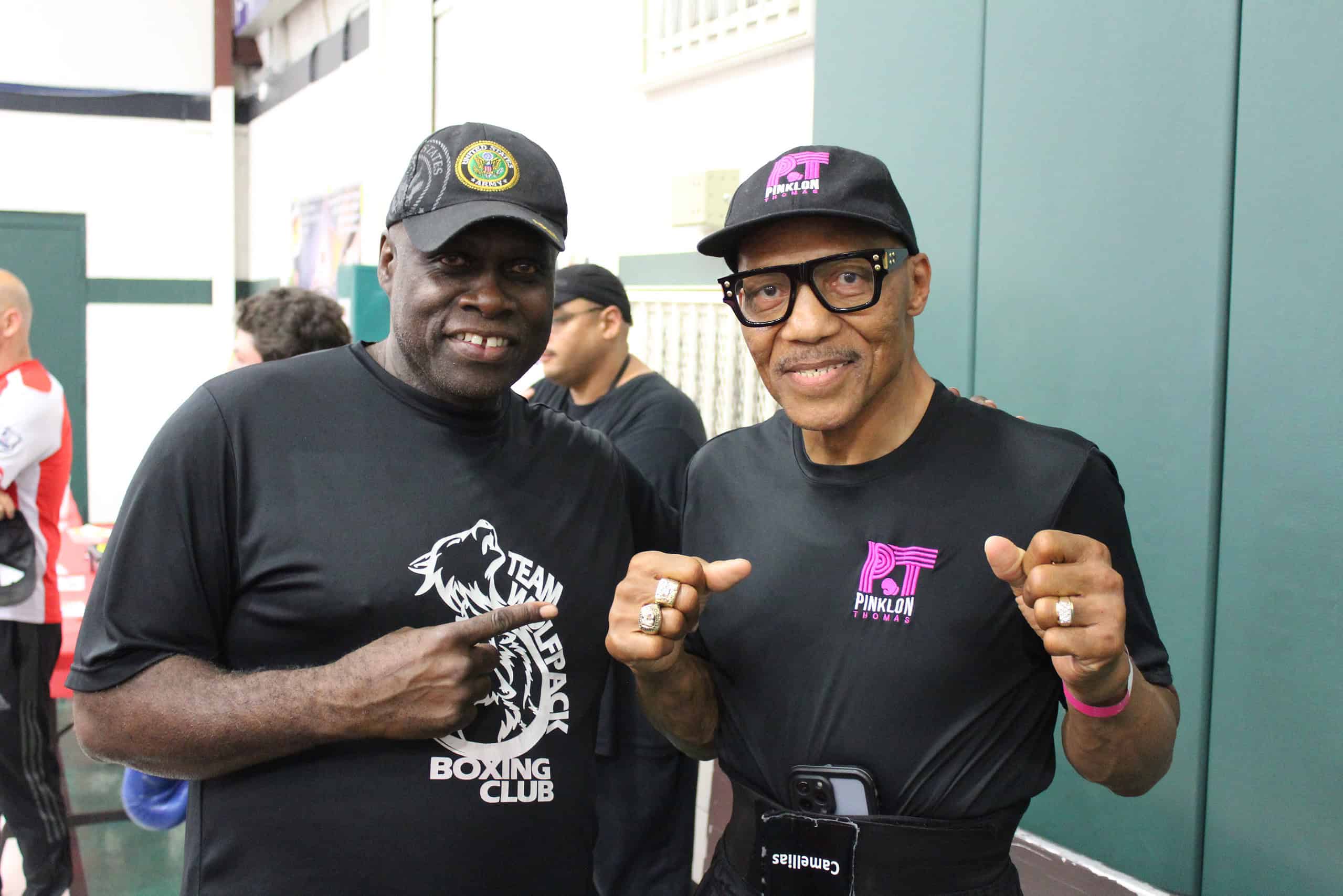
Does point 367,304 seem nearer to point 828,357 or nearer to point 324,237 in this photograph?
point 828,357

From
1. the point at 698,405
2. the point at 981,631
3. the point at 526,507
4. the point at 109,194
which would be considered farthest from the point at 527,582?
the point at 109,194

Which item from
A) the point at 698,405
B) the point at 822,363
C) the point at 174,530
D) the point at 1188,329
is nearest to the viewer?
the point at 174,530

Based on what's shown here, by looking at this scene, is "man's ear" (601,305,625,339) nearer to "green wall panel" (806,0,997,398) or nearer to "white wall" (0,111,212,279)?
"green wall panel" (806,0,997,398)

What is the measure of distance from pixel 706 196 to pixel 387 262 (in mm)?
2131

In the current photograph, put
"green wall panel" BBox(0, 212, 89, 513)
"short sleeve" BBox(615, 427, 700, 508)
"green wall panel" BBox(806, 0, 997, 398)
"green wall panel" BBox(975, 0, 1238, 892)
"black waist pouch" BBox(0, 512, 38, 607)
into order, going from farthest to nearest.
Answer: "green wall panel" BBox(0, 212, 89, 513)
"black waist pouch" BBox(0, 512, 38, 607)
"short sleeve" BBox(615, 427, 700, 508)
"green wall panel" BBox(806, 0, 997, 398)
"green wall panel" BBox(975, 0, 1238, 892)

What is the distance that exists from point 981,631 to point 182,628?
0.99m

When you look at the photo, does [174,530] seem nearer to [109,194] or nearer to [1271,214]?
[1271,214]

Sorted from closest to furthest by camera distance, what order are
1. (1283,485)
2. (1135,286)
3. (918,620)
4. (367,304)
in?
(918,620), (1283,485), (1135,286), (367,304)

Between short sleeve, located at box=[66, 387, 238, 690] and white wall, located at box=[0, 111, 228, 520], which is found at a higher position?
white wall, located at box=[0, 111, 228, 520]

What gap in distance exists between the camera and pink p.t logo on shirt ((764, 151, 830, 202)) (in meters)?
1.37

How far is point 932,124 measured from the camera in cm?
248

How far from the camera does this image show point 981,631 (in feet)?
4.34

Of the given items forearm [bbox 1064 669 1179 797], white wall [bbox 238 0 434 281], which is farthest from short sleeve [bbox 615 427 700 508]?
white wall [bbox 238 0 434 281]

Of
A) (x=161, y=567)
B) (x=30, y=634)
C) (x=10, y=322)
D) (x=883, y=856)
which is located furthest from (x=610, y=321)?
(x=883, y=856)
